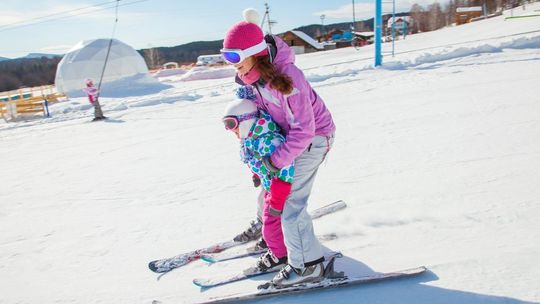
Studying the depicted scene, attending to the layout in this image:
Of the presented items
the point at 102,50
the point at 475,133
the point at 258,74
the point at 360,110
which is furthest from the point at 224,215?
the point at 102,50

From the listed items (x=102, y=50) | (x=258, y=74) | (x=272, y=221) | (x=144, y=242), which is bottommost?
(x=144, y=242)

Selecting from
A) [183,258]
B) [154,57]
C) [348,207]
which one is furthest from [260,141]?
[154,57]

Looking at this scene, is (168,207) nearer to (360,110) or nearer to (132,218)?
(132,218)

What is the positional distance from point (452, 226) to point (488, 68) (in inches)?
333

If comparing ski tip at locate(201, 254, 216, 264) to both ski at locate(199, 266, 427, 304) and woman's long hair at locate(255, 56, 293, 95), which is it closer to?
ski at locate(199, 266, 427, 304)

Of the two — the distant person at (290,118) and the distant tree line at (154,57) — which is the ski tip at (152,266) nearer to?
the distant person at (290,118)

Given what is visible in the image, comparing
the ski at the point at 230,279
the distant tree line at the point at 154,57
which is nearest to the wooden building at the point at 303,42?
the distant tree line at the point at 154,57

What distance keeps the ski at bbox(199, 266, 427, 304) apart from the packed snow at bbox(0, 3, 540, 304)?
37mm

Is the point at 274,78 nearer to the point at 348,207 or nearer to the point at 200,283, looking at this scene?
the point at 200,283

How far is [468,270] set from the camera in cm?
211

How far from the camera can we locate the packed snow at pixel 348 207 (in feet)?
7.43

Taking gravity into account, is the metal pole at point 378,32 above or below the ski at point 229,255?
above

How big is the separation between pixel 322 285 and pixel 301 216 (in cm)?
43

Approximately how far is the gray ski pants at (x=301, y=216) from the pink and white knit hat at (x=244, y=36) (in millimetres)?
613
